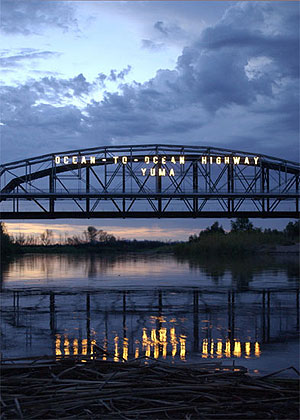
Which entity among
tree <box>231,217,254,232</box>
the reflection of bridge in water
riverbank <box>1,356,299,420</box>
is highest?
tree <box>231,217,254,232</box>

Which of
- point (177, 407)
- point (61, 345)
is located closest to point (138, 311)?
point (61, 345)

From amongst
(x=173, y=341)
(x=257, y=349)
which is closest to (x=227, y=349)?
(x=257, y=349)

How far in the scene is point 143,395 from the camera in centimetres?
679

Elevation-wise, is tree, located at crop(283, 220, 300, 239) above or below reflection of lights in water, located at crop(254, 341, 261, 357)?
above

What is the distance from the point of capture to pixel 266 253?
8825cm

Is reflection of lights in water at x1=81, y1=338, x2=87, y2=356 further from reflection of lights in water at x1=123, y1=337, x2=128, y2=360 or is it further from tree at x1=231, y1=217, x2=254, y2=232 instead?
tree at x1=231, y1=217, x2=254, y2=232

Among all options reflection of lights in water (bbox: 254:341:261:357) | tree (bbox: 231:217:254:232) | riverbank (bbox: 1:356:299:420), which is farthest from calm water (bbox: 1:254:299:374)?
tree (bbox: 231:217:254:232)

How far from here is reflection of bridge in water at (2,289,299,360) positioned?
12250 mm

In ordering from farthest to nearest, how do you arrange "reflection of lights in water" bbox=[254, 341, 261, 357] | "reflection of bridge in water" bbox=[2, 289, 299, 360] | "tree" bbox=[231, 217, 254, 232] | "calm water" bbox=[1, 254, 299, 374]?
1. "tree" bbox=[231, 217, 254, 232]
2. "reflection of bridge in water" bbox=[2, 289, 299, 360]
3. "calm water" bbox=[1, 254, 299, 374]
4. "reflection of lights in water" bbox=[254, 341, 261, 357]

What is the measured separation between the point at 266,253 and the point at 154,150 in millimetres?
44837

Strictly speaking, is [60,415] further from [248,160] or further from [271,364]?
[248,160]

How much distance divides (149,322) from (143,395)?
953 centimetres

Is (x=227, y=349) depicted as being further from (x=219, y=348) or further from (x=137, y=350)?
(x=137, y=350)

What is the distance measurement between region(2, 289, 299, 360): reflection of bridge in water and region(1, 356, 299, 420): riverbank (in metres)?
1.49
